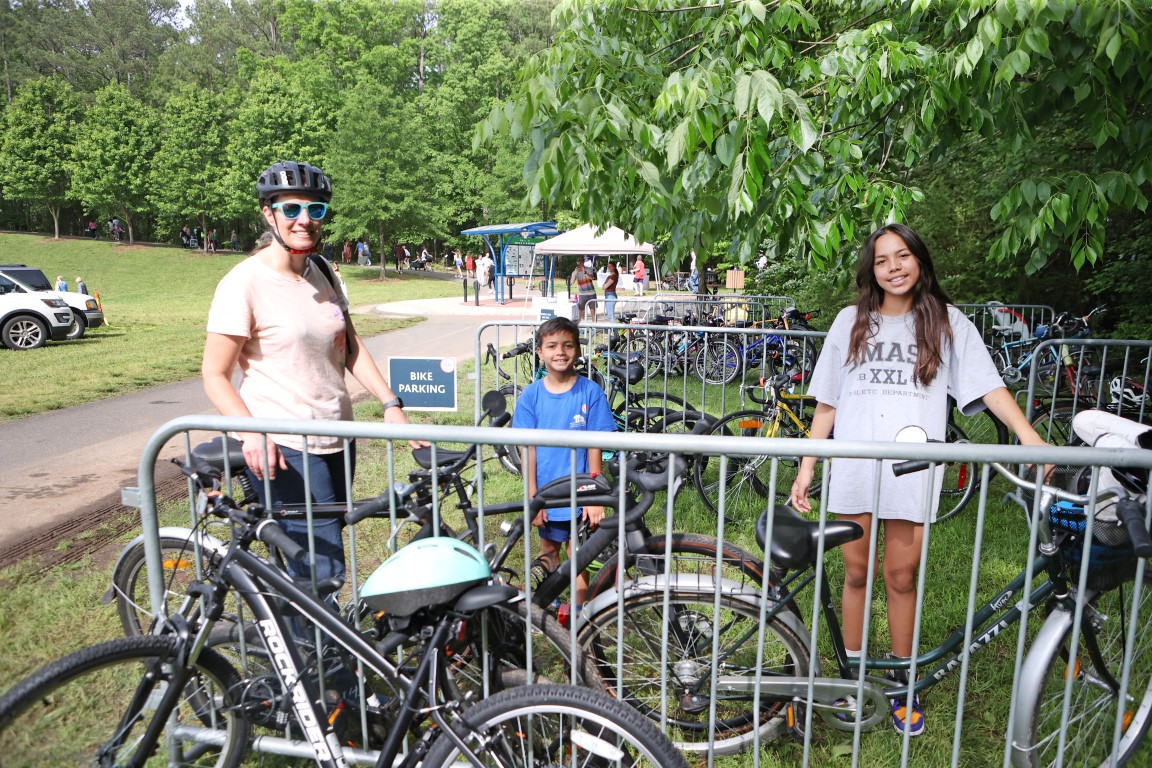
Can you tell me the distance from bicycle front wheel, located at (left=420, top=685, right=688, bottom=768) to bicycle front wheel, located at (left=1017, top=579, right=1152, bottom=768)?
123 cm

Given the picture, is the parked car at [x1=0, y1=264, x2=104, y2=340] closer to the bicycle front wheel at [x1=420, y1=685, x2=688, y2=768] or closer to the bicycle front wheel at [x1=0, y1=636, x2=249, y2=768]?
the bicycle front wheel at [x1=0, y1=636, x2=249, y2=768]

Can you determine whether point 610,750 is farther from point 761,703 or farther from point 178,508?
point 178,508

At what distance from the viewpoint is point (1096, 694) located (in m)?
2.43

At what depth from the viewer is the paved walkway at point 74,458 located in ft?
17.7

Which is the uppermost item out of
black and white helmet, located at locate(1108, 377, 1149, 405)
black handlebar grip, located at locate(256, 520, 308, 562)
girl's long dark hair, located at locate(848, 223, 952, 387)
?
girl's long dark hair, located at locate(848, 223, 952, 387)

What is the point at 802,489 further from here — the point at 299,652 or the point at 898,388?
the point at 299,652

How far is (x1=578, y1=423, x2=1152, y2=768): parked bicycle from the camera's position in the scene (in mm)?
2174

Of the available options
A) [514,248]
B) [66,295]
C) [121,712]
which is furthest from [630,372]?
[514,248]

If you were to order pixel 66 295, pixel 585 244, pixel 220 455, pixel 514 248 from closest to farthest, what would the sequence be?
1. pixel 220 455
2. pixel 66 295
3. pixel 585 244
4. pixel 514 248

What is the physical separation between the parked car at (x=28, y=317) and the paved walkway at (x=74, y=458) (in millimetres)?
5287

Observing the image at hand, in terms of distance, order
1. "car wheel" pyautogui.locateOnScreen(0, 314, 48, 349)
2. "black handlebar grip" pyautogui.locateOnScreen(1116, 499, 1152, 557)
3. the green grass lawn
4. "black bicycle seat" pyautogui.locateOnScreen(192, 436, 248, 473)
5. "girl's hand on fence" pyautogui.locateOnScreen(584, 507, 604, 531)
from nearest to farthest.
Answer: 1. "black handlebar grip" pyautogui.locateOnScreen(1116, 499, 1152, 557)
2. "black bicycle seat" pyautogui.locateOnScreen(192, 436, 248, 473)
3. "girl's hand on fence" pyautogui.locateOnScreen(584, 507, 604, 531)
4. the green grass lawn
5. "car wheel" pyautogui.locateOnScreen(0, 314, 48, 349)

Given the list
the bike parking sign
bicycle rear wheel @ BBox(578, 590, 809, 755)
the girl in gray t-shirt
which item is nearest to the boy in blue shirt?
bicycle rear wheel @ BBox(578, 590, 809, 755)

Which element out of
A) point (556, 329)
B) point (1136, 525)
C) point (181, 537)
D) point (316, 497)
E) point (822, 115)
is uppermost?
point (822, 115)

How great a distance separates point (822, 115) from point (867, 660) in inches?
107
